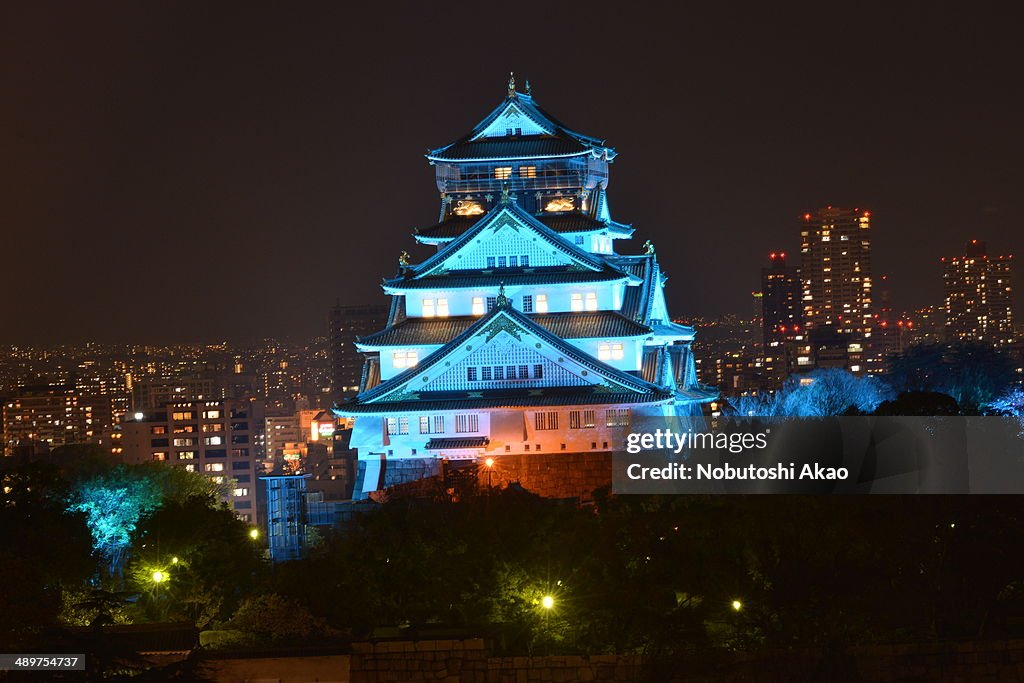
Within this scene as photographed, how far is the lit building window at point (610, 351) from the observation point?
6919 cm

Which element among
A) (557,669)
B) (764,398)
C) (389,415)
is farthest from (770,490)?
(764,398)

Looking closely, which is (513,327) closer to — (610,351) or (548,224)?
(610,351)

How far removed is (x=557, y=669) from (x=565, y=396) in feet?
86.6

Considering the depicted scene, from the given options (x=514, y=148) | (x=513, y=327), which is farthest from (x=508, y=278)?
(x=514, y=148)

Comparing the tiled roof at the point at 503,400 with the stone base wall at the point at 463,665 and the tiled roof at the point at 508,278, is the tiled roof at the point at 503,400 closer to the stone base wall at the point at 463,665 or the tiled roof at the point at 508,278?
the tiled roof at the point at 508,278

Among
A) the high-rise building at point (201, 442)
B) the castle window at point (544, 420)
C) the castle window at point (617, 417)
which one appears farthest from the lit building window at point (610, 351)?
the high-rise building at point (201, 442)

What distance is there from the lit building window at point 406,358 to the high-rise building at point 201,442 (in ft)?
248

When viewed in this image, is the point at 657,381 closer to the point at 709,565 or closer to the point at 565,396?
→ the point at 565,396

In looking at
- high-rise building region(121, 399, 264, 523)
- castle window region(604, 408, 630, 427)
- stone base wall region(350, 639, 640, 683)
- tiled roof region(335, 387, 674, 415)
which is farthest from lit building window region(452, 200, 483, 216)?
high-rise building region(121, 399, 264, 523)

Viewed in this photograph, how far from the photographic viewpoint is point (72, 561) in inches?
1832

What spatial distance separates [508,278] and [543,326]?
245cm

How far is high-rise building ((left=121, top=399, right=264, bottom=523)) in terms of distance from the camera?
470 feet

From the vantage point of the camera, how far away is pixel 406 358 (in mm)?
69812

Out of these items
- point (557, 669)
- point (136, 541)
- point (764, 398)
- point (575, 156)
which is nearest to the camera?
point (557, 669)
